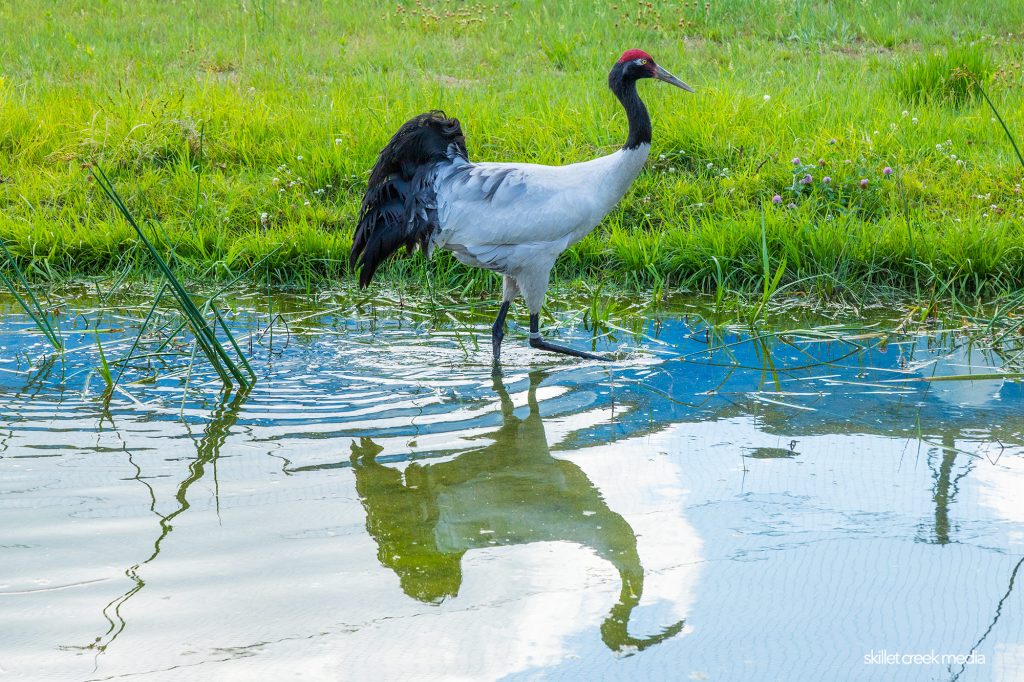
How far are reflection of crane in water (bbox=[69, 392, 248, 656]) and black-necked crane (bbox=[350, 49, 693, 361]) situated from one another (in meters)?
1.16

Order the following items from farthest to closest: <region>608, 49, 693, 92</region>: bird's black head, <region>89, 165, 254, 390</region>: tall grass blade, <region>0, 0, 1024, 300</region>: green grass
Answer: <region>0, 0, 1024, 300</region>: green grass → <region>608, 49, 693, 92</region>: bird's black head → <region>89, 165, 254, 390</region>: tall grass blade

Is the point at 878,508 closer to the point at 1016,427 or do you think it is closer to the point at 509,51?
the point at 1016,427

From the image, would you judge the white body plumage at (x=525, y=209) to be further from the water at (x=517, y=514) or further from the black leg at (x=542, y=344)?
the water at (x=517, y=514)

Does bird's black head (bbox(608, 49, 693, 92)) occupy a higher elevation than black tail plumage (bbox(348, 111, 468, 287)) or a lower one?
higher

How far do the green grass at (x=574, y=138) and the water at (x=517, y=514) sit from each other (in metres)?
1.04

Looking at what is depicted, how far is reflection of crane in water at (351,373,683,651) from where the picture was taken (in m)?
2.88

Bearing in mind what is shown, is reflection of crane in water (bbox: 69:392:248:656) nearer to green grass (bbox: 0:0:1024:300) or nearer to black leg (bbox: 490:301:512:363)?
black leg (bbox: 490:301:512:363)

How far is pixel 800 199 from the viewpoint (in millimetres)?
6453

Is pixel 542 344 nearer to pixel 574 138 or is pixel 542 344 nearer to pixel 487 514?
pixel 487 514

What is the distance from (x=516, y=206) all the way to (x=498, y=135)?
234 centimetres

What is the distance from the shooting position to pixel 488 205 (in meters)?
4.98

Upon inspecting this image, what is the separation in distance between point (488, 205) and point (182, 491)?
2.07 metres

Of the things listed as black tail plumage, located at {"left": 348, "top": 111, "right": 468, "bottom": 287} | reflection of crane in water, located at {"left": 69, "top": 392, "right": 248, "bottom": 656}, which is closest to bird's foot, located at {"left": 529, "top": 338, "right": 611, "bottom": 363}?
black tail plumage, located at {"left": 348, "top": 111, "right": 468, "bottom": 287}

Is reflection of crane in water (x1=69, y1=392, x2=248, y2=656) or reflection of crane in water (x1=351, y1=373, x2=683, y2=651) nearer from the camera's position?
reflection of crane in water (x1=69, y1=392, x2=248, y2=656)
